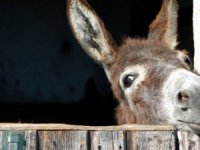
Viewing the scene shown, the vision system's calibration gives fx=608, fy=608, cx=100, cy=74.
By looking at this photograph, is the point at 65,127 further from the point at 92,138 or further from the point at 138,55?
the point at 138,55

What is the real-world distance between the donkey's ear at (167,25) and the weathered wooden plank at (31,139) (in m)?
2.51

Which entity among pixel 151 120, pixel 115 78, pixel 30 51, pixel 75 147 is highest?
pixel 30 51

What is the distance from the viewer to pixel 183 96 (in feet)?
12.1

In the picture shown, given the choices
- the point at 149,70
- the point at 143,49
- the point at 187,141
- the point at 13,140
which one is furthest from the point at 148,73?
the point at 13,140

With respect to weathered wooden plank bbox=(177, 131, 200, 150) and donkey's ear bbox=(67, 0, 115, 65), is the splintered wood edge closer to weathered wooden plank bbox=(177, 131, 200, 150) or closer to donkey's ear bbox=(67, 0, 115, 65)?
weathered wooden plank bbox=(177, 131, 200, 150)

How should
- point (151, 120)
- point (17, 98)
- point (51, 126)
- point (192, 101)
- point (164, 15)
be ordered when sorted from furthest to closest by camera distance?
point (17, 98), point (164, 15), point (151, 120), point (192, 101), point (51, 126)

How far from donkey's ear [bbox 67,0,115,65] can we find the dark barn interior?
556 centimetres

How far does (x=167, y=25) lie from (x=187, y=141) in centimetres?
227

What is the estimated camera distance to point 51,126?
2930mm

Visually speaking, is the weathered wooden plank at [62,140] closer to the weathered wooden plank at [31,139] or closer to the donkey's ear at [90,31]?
the weathered wooden plank at [31,139]

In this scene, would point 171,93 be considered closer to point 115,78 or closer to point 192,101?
point 192,101

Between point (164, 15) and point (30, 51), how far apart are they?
19.5ft

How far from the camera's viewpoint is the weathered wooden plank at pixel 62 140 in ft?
9.61

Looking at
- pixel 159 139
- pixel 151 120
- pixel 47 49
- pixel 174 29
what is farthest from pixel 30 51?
pixel 159 139
